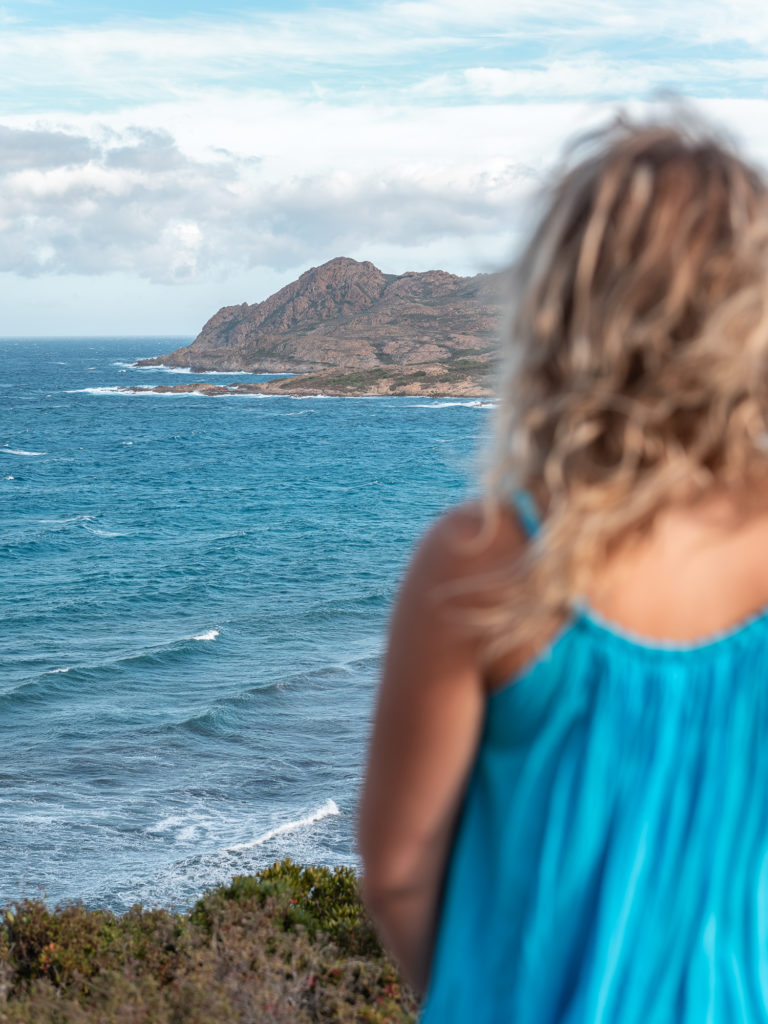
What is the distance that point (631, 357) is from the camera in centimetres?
117

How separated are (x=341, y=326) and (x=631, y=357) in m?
153

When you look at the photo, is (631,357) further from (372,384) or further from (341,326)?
(341,326)

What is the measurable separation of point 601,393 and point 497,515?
179 mm

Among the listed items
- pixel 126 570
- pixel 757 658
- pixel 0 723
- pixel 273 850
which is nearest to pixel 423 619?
pixel 757 658

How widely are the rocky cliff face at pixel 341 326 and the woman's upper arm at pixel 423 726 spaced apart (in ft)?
383

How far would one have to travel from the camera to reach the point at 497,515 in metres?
1.17

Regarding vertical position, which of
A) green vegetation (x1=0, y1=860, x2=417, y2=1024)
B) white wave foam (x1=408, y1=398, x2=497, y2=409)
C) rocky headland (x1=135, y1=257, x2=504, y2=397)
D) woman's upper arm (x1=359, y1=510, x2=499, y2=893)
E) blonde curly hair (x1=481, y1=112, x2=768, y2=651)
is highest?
rocky headland (x1=135, y1=257, x2=504, y2=397)

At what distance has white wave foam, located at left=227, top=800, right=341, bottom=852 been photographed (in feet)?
46.0

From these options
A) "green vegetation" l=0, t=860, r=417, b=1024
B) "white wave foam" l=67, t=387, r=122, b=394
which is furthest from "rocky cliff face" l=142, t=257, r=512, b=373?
"green vegetation" l=0, t=860, r=417, b=1024

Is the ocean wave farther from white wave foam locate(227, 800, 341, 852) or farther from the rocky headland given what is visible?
the rocky headland

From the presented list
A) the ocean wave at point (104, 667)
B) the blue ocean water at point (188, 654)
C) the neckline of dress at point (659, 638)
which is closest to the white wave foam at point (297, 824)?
the blue ocean water at point (188, 654)

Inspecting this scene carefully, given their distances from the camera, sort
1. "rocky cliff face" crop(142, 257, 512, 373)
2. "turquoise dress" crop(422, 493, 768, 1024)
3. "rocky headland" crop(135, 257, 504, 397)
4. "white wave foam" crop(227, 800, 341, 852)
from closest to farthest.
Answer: "turquoise dress" crop(422, 493, 768, 1024), "white wave foam" crop(227, 800, 341, 852), "rocky headland" crop(135, 257, 504, 397), "rocky cliff face" crop(142, 257, 512, 373)

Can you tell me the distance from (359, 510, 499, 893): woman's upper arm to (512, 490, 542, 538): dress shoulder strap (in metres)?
0.06

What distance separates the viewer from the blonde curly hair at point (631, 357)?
114 centimetres
